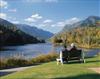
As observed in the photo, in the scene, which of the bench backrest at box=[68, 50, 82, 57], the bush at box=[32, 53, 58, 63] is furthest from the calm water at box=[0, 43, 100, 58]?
the bench backrest at box=[68, 50, 82, 57]

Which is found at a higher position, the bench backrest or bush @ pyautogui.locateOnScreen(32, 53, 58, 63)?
the bench backrest

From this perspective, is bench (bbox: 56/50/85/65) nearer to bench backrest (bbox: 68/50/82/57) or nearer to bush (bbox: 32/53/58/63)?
bench backrest (bbox: 68/50/82/57)

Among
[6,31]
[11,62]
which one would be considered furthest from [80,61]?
[6,31]

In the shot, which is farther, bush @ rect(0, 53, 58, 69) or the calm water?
the calm water

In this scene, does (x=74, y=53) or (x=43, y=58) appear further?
(x=43, y=58)

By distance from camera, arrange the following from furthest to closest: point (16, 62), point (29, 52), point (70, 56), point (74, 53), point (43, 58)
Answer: point (29, 52) < point (43, 58) < point (16, 62) < point (74, 53) < point (70, 56)

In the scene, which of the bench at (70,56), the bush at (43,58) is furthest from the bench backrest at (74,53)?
the bush at (43,58)

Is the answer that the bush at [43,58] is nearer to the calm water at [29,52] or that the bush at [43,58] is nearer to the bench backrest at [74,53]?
the calm water at [29,52]

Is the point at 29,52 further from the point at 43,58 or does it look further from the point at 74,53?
the point at 74,53

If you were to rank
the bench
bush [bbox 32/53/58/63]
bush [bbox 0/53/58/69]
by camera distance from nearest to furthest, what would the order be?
the bench
bush [bbox 0/53/58/69]
bush [bbox 32/53/58/63]

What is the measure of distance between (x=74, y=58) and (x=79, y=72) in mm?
5980

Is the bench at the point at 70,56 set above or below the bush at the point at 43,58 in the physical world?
above

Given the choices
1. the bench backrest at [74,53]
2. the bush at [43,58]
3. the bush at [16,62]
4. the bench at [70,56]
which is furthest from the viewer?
the bush at [43,58]

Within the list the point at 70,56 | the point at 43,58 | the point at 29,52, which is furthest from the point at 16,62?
the point at 29,52
